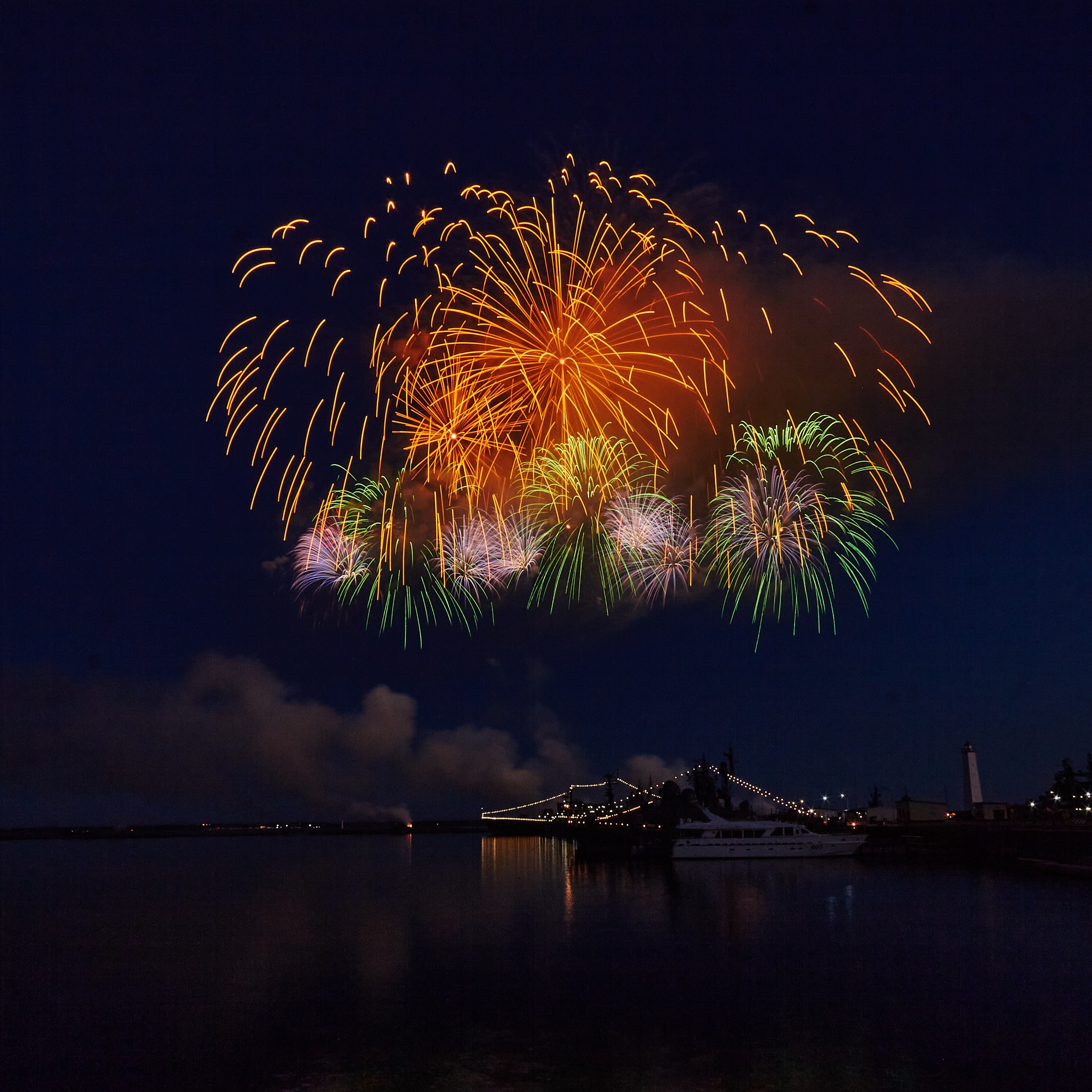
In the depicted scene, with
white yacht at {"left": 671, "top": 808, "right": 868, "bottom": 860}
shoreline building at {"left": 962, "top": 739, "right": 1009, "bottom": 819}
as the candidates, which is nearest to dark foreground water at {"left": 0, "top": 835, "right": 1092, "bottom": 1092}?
white yacht at {"left": 671, "top": 808, "right": 868, "bottom": 860}

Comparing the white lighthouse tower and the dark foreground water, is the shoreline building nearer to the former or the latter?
the white lighthouse tower

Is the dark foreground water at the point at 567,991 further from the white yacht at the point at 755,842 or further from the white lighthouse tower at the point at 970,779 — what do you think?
the white lighthouse tower at the point at 970,779

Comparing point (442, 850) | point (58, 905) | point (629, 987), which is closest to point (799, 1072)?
point (629, 987)

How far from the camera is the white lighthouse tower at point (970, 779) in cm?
12825

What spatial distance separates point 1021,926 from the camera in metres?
43.4

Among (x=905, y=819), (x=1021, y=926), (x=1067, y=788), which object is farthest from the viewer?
(x=905, y=819)

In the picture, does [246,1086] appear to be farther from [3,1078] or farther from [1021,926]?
[1021,926]

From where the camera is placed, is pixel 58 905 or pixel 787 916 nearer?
pixel 787 916

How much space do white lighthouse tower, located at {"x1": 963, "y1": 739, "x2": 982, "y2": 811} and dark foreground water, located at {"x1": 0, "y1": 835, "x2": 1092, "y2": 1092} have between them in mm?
67999

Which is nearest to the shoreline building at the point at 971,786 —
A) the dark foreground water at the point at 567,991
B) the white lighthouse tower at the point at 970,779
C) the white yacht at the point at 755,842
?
the white lighthouse tower at the point at 970,779

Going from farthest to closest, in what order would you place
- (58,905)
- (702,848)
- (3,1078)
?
(702,848) < (58,905) < (3,1078)

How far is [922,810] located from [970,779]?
17.5 metres

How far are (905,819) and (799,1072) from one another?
130m

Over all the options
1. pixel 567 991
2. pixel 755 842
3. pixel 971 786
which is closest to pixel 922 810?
pixel 971 786
